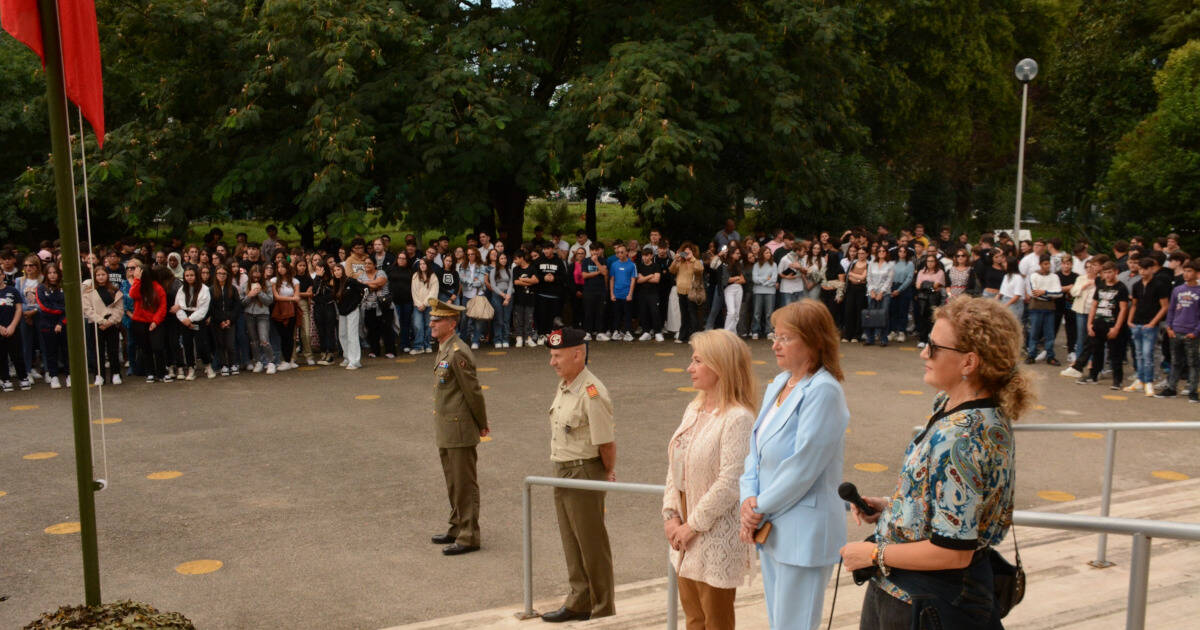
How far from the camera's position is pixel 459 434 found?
824 centimetres

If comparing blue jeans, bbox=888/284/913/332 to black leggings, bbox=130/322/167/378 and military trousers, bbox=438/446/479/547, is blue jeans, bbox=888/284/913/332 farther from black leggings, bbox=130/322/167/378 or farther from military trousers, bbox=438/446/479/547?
military trousers, bbox=438/446/479/547

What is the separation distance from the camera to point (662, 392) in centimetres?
1420

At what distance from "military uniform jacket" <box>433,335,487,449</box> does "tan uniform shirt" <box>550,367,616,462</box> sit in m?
1.58

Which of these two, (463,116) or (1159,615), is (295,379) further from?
(1159,615)

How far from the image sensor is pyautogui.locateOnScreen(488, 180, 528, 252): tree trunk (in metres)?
23.8

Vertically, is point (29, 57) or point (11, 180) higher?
point (29, 57)

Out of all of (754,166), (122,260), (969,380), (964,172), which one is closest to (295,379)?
(122,260)

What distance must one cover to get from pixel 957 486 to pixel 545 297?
16.0 meters

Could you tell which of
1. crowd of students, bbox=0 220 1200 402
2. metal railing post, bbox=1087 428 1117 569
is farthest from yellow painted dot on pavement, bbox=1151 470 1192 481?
crowd of students, bbox=0 220 1200 402

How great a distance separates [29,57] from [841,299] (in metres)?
19.5

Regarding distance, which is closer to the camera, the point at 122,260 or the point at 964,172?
the point at 122,260

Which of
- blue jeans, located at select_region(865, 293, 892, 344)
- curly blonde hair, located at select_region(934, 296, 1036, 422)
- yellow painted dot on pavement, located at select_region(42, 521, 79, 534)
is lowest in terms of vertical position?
yellow painted dot on pavement, located at select_region(42, 521, 79, 534)

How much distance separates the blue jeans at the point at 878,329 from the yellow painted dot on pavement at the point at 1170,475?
9.23 m

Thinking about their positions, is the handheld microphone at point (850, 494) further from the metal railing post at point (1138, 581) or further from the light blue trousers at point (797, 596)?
the metal railing post at point (1138, 581)
